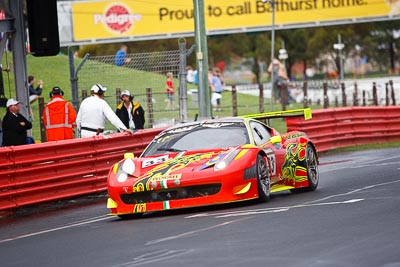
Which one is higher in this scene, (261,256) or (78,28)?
(78,28)

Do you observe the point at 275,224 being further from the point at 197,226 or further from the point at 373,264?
the point at 373,264

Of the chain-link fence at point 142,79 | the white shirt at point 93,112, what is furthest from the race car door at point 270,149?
the chain-link fence at point 142,79

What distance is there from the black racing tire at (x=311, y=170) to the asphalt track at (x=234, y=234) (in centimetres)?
18

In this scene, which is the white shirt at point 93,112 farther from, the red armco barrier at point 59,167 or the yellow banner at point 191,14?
the yellow banner at point 191,14

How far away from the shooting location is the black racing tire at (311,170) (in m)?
15.3

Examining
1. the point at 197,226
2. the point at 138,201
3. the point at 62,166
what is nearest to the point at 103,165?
the point at 62,166

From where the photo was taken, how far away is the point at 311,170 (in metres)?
15.5

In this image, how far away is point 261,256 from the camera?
29.5ft

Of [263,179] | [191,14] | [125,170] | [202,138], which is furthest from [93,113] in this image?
[191,14]

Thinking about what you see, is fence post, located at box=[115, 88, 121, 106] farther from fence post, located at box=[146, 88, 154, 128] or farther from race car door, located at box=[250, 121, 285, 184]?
race car door, located at box=[250, 121, 285, 184]

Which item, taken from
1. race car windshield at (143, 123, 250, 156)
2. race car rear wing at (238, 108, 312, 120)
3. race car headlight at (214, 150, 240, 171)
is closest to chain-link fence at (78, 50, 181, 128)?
race car rear wing at (238, 108, 312, 120)

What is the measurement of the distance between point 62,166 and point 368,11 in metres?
32.8

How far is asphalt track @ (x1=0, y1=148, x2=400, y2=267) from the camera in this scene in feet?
29.5

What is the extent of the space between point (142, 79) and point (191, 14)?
2674cm
